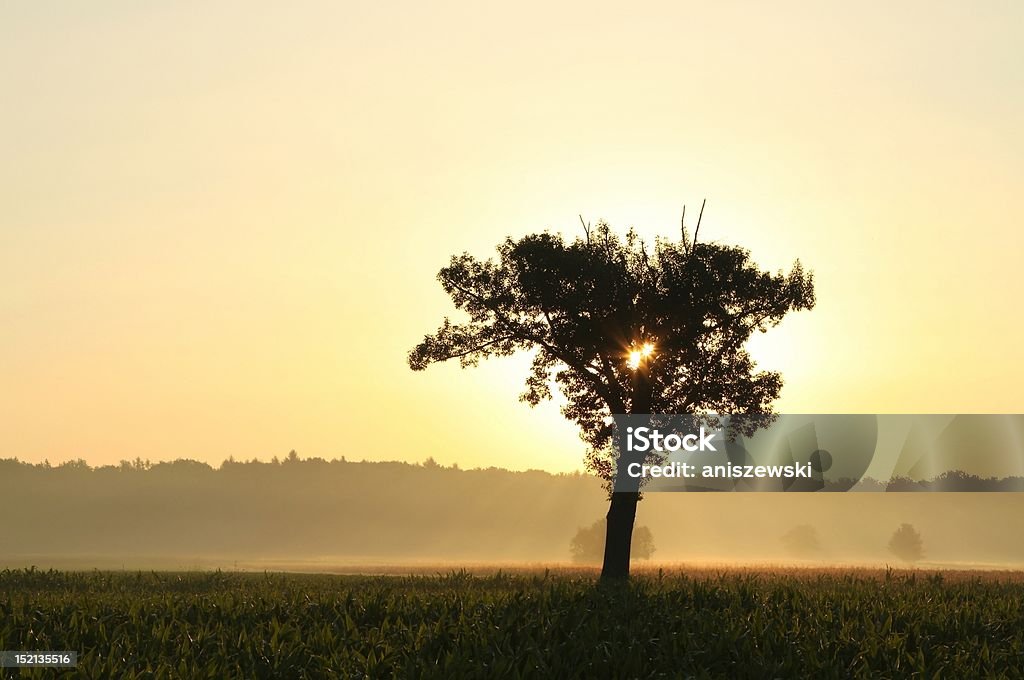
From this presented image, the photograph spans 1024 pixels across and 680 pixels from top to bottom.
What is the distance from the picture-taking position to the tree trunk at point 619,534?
37.8 m

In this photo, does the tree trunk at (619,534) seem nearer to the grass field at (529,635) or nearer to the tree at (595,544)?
the grass field at (529,635)

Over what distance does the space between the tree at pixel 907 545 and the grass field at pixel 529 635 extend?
16478 centimetres

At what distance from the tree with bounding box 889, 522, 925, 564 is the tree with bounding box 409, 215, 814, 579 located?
149 m

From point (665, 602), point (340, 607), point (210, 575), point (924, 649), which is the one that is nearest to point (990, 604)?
point (924, 649)

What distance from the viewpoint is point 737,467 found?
135 feet

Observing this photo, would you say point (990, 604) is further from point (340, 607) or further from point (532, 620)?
point (340, 607)

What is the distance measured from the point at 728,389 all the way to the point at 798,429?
23.2ft

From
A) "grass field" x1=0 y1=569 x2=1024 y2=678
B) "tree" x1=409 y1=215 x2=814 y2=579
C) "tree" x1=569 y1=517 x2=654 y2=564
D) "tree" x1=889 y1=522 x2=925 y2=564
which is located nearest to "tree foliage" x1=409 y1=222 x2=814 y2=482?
"tree" x1=409 y1=215 x2=814 y2=579

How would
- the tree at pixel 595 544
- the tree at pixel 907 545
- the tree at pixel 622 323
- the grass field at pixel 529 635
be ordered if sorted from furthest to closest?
the tree at pixel 907 545 < the tree at pixel 595 544 < the tree at pixel 622 323 < the grass field at pixel 529 635

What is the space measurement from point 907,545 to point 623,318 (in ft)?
507

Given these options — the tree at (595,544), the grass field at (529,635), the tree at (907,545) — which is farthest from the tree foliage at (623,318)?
the tree at (907,545)

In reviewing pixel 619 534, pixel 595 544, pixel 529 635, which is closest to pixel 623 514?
pixel 619 534

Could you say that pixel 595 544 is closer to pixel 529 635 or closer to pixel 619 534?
pixel 619 534

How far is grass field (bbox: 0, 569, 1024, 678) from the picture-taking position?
618 inches
